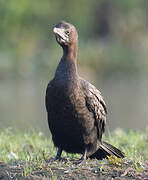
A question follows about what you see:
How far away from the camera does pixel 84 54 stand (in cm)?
2753

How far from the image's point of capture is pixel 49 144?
27.6 feet

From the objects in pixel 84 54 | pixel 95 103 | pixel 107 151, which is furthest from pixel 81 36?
pixel 95 103

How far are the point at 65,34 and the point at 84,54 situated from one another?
2122cm

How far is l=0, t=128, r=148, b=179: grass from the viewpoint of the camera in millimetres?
5738

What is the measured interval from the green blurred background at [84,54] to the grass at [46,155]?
3914 mm

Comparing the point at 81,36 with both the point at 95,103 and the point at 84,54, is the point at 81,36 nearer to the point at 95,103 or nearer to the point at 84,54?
the point at 84,54

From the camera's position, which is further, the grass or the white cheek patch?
the white cheek patch

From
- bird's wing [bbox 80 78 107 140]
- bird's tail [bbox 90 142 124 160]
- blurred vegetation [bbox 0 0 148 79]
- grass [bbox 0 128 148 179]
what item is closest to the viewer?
grass [bbox 0 128 148 179]

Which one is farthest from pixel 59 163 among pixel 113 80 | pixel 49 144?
pixel 113 80

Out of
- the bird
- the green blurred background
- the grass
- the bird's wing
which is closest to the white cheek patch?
the bird

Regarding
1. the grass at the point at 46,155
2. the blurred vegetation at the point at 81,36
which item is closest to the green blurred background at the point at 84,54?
the blurred vegetation at the point at 81,36

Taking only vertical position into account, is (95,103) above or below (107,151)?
above

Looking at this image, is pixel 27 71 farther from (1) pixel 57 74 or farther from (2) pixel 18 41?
(1) pixel 57 74

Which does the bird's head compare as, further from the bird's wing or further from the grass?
the grass
